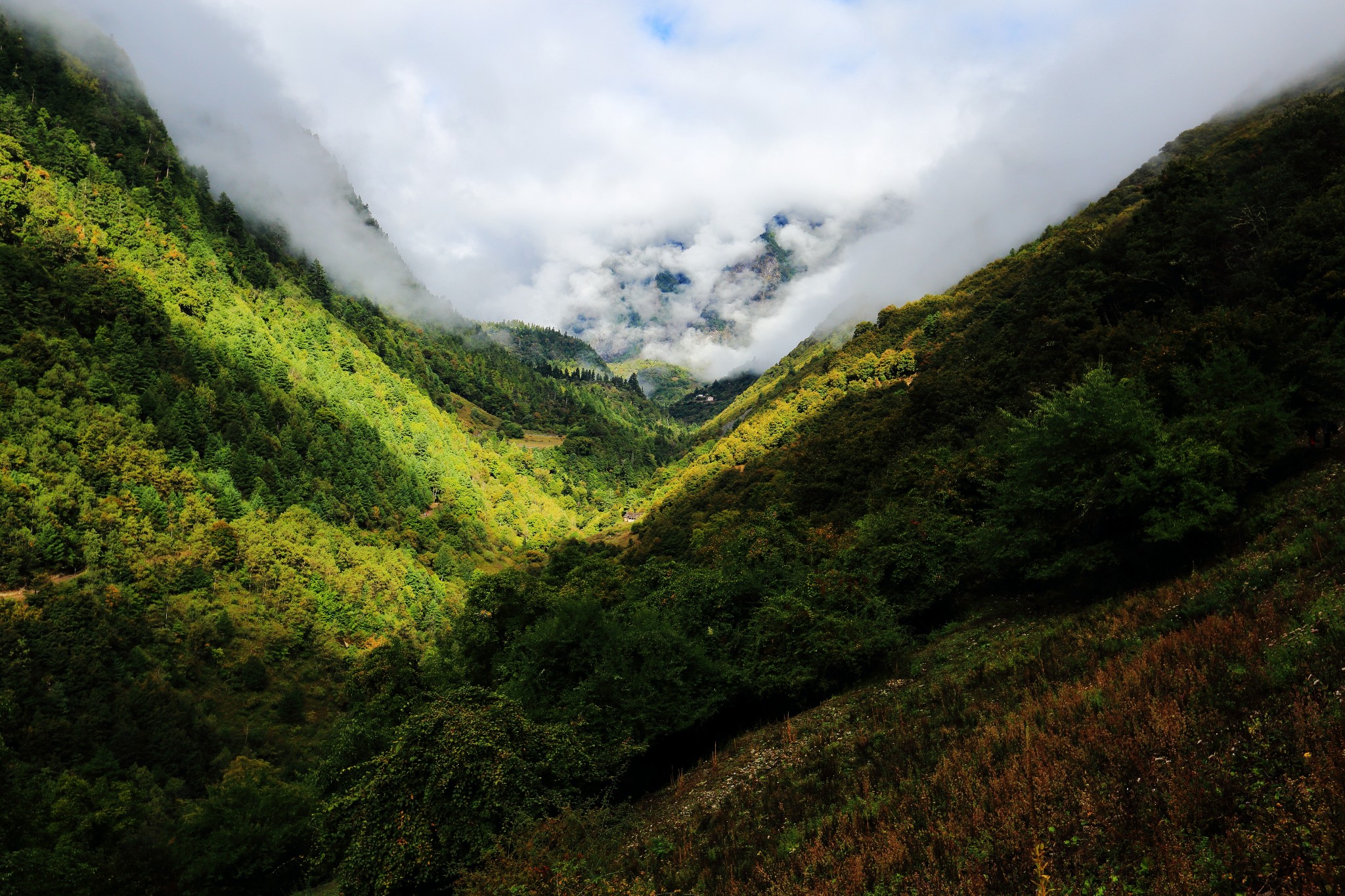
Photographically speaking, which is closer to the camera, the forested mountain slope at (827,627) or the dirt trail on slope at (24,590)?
the forested mountain slope at (827,627)

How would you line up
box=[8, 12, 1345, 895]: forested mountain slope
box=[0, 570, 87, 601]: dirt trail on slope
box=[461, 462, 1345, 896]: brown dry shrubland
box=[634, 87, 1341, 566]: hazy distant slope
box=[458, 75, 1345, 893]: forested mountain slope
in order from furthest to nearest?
box=[0, 570, 87, 601]: dirt trail on slope < box=[634, 87, 1341, 566]: hazy distant slope < box=[8, 12, 1345, 895]: forested mountain slope < box=[458, 75, 1345, 893]: forested mountain slope < box=[461, 462, 1345, 896]: brown dry shrubland

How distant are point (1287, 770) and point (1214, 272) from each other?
45532mm

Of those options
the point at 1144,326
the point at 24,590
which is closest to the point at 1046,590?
the point at 1144,326

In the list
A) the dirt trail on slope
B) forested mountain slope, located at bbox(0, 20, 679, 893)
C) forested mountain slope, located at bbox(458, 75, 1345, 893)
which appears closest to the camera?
forested mountain slope, located at bbox(458, 75, 1345, 893)

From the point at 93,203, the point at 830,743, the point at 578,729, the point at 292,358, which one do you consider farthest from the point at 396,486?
the point at 830,743

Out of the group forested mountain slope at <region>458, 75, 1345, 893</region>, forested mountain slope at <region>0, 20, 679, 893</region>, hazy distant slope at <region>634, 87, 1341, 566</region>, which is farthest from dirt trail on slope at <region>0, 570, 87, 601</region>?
hazy distant slope at <region>634, 87, 1341, 566</region>

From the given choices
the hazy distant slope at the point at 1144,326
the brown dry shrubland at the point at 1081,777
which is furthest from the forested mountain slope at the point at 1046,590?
the hazy distant slope at the point at 1144,326

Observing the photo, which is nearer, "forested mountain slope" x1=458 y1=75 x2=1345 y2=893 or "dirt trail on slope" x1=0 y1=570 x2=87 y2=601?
"forested mountain slope" x1=458 y1=75 x2=1345 y2=893

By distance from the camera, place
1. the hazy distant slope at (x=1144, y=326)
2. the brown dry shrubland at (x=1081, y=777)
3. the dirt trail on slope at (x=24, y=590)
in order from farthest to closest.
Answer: the dirt trail on slope at (x=24, y=590) < the hazy distant slope at (x=1144, y=326) < the brown dry shrubland at (x=1081, y=777)

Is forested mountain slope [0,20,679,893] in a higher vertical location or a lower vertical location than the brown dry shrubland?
higher

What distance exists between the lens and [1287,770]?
664 centimetres

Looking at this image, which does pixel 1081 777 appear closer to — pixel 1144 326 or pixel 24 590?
pixel 1144 326

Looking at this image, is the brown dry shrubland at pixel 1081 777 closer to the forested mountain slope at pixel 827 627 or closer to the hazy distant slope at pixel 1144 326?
the forested mountain slope at pixel 827 627

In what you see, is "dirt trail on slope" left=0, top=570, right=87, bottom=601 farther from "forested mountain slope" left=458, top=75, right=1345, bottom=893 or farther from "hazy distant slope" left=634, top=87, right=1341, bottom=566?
"hazy distant slope" left=634, top=87, right=1341, bottom=566
